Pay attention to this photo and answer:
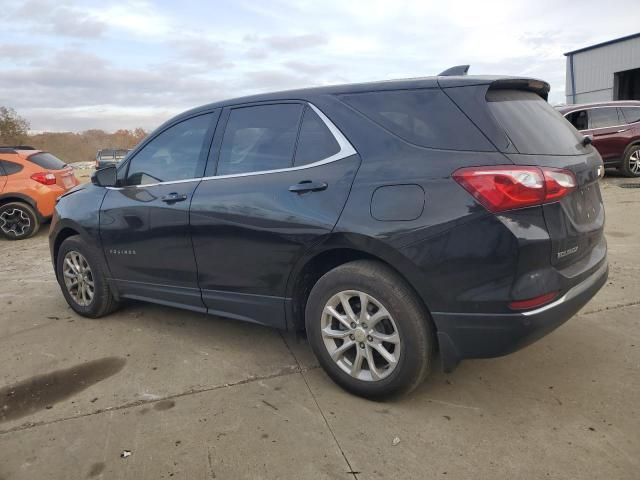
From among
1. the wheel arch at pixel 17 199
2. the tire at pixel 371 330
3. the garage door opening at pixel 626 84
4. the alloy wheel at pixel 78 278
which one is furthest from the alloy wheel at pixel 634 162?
the garage door opening at pixel 626 84

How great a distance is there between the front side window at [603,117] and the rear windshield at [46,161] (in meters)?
11.0

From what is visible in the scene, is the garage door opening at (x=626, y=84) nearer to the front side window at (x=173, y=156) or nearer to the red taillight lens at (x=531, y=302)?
the front side window at (x=173, y=156)

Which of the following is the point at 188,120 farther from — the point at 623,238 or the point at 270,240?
the point at 623,238

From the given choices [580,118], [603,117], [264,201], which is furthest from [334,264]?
[603,117]

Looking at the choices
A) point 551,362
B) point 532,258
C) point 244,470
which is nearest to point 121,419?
point 244,470

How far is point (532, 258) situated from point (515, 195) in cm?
30

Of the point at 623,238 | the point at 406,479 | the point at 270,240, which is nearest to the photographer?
the point at 406,479

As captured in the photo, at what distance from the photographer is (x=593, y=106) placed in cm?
1145

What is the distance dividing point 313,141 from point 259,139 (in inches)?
17.8

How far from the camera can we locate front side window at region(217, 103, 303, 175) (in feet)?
Answer: 10.4

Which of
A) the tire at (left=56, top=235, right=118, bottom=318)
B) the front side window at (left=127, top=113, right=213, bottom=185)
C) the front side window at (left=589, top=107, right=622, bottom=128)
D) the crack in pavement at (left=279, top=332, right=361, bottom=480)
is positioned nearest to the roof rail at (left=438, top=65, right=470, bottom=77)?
the front side window at (left=127, top=113, right=213, bottom=185)

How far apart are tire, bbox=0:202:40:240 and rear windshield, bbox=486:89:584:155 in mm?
8439

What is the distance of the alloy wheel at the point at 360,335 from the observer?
9.07ft

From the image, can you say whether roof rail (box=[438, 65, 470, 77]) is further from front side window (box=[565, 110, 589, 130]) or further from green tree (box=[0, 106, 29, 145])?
green tree (box=[0, 106, 29, 145])
